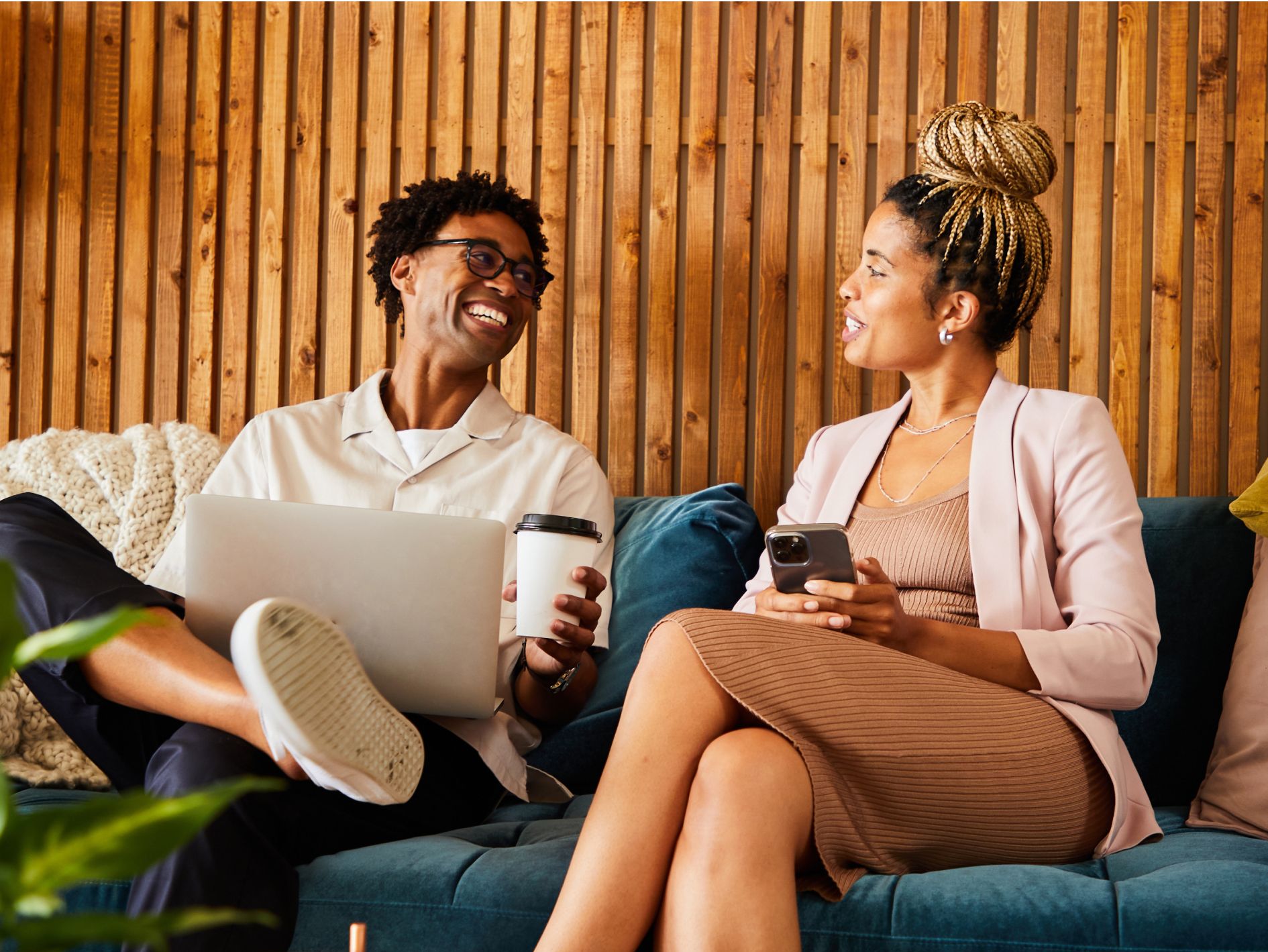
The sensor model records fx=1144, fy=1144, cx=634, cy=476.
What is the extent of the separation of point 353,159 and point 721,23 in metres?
0.95

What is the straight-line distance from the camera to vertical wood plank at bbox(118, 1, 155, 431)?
290cm

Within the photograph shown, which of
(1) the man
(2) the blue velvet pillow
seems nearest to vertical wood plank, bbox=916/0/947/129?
(1) the man

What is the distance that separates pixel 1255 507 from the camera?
1972mm

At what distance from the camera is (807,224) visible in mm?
2633

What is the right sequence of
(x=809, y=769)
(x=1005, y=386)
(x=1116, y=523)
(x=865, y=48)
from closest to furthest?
(x=809, y=769)
(x=1116, y=523)
(x=1005, y=386)
(x=865, y=48)

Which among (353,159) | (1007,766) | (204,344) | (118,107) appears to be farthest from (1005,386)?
(118,107)

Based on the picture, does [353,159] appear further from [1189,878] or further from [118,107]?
[1189,878]

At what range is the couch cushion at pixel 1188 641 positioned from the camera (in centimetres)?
201

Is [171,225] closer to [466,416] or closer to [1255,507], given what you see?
[466,416]

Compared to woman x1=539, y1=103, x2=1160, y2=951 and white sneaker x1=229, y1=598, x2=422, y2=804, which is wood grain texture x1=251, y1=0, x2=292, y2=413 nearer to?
woman x1=539, y1=103, x2=1160, y2=951

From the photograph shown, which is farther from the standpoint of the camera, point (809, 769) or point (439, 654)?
point (439, 654)

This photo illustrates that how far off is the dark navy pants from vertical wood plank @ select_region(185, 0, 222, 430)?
1192mm

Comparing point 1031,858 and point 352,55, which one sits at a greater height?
point 352,55

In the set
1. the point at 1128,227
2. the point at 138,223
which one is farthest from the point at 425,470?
the point at 1128,227
